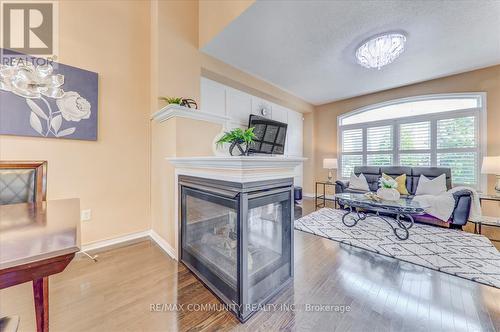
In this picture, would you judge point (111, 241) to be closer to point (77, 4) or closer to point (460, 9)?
point (77, 4)

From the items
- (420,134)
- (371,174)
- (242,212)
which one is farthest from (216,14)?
(420,134)

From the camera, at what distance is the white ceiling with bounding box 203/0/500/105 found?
2.06m

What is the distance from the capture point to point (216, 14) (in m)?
2.47

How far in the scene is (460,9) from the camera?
2043 mm

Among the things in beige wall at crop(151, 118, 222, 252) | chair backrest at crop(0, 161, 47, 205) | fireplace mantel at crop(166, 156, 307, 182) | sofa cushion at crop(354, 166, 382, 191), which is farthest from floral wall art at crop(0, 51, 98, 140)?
sofa cushion at crop(354, 166, 382, 191)

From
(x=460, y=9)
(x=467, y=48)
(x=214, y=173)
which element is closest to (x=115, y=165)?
(x=214, y=173)

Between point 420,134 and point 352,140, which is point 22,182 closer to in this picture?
point 352,140

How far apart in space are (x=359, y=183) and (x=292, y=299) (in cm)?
345

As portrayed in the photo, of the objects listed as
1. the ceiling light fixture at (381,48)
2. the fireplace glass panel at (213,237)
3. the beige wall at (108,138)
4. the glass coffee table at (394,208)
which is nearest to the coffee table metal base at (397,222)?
the glass coffee table at (394,208)

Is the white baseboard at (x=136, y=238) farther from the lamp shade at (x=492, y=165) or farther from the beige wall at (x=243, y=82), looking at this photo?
the lamp shade at (x=492, y=165)

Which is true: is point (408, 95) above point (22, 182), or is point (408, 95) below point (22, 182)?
above

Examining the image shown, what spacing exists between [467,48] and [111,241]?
5547mm

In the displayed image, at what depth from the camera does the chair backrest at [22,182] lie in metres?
1.40

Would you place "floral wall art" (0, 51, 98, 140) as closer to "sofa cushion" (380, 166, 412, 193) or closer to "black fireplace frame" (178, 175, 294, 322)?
"black fireplace frame" (178, 175, 294, 322)
